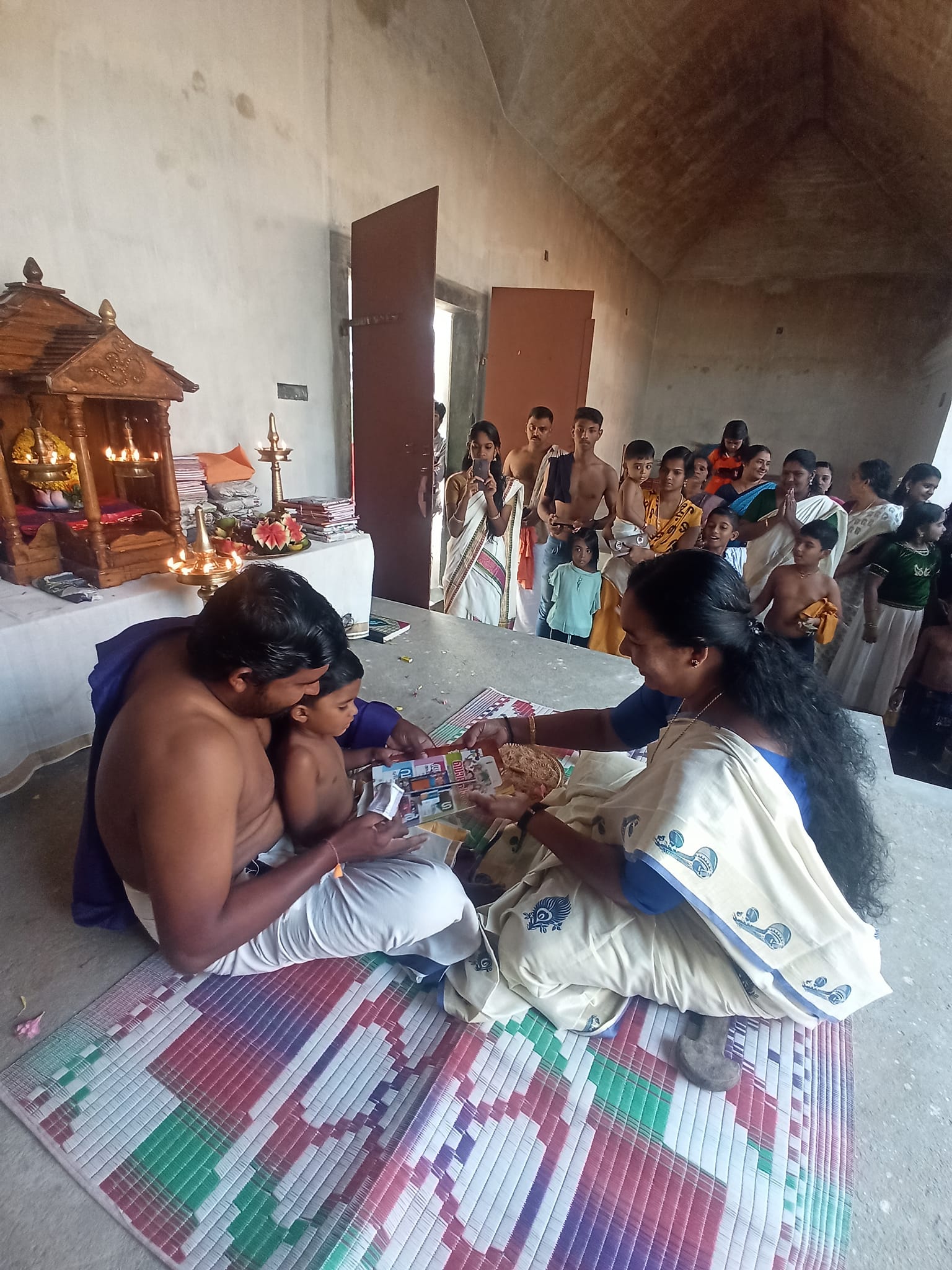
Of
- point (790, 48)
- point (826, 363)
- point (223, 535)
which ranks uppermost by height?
point (790, 48)

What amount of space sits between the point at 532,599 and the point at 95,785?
147 inches

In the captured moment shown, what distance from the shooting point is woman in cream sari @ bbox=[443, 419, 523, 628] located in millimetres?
4035

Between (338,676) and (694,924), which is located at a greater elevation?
(338,676)

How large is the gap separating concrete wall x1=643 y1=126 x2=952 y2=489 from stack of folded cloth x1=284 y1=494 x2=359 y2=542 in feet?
25.2

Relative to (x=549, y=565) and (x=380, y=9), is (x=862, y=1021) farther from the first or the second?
(x=380, y=9)

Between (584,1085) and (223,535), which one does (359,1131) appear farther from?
(223,535)

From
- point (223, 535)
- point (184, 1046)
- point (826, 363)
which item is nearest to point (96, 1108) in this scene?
point (184, 1046)

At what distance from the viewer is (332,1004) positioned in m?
1.38

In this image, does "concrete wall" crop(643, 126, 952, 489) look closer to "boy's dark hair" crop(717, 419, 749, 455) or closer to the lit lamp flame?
"boy's dark hair" crop(717, 419, 749, 455)

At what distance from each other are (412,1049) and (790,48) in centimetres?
914

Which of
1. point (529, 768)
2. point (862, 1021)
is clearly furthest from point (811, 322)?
point (862, 1021)

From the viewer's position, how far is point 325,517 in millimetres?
3338

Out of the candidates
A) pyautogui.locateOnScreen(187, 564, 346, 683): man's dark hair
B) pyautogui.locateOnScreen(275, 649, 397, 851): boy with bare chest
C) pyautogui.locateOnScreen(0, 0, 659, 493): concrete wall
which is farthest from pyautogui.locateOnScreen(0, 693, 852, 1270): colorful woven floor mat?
pyautogui.locateOnScreen(0, 0, 659, 493): concrete wall

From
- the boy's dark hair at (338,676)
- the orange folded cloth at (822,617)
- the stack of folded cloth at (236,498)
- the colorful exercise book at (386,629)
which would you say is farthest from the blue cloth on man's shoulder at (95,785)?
the orange folded cloth at (822,617)
